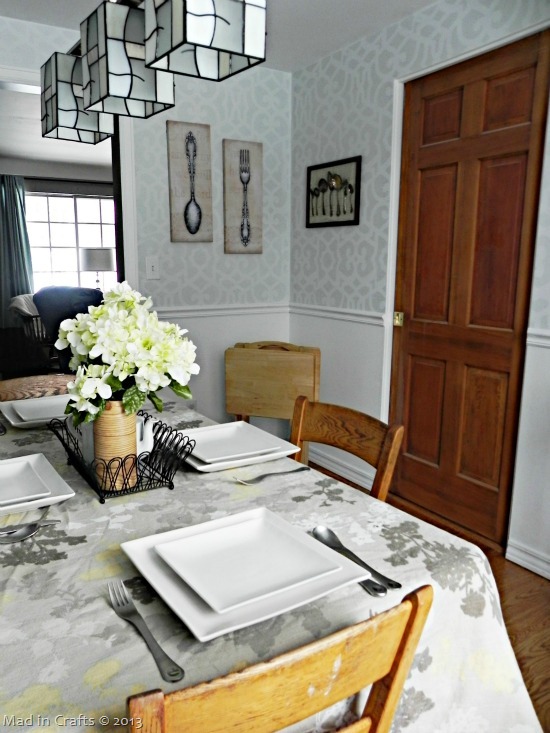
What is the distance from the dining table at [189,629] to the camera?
73 cm

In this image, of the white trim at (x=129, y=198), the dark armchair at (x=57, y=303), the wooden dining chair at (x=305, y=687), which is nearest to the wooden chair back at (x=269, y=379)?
the white trim at (x=129, y=198)

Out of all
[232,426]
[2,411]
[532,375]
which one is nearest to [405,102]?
[532,375]

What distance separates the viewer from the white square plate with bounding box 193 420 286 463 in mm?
1496

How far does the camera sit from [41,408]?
1894 mm

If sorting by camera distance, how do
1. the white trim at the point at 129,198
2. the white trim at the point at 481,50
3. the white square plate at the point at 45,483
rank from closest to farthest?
the white square plate at the point at 45,483 → the white trim at the point at 481,50 → the white trim at the point at 129,198

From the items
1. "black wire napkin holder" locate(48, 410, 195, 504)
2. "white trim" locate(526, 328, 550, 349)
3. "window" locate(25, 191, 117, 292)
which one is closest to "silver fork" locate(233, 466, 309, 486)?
"black wire napkin holder" locate(48, 410, 195, 504)

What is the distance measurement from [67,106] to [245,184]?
1.99 metres

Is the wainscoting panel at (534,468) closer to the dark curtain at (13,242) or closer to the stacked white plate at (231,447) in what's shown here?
the stacked white plate at (231,447)

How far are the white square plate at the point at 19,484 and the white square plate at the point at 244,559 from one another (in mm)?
381

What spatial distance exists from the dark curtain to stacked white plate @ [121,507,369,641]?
7.75m

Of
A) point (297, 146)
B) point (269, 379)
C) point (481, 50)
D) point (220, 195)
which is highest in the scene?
point (481, 50)

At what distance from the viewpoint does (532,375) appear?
2.38m

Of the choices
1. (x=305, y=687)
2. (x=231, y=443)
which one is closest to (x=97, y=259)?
(x=231, y=443)

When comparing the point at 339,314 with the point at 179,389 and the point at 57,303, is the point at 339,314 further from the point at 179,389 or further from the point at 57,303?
the point at 57,303
